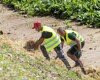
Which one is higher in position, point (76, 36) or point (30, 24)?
point (76, 36)

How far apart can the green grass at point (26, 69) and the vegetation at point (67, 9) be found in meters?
8.70

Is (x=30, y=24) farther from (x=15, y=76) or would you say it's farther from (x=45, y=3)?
(x=15, y=76)

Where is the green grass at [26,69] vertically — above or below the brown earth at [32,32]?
above

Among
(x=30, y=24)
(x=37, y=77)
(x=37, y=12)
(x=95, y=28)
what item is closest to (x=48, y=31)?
(x=37, y=77)

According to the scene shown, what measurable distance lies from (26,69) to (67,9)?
1250cm

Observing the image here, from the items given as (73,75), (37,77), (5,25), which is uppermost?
(37,77)

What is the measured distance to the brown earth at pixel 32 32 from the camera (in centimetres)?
1496

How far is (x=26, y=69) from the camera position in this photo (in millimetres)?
9461

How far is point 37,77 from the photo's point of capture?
358 inches

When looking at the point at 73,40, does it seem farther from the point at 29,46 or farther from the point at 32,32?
the point at 32,32

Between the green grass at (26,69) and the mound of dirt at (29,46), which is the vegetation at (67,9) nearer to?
the mound of dirt at (29,46)

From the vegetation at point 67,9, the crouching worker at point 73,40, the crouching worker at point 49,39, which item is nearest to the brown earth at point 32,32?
the vegetation at point 67,9

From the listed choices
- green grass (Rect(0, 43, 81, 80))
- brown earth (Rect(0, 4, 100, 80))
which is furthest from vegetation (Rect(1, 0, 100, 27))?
green grass (Rect(0, 43, 81, 80))

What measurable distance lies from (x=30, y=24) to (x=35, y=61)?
10786 mm
